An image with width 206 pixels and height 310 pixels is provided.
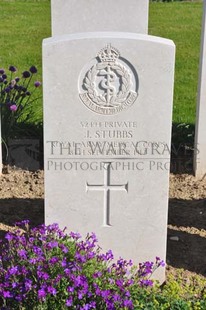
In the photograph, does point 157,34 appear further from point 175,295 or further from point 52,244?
point 52,244

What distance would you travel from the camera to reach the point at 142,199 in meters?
3.98

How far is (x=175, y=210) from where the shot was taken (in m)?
5.16

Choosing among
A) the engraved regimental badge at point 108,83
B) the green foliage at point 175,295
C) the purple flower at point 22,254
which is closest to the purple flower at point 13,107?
the engraved regimental badge at point 108,83

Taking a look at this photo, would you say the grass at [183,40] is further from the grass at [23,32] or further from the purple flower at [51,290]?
the purple flower at [51,290]

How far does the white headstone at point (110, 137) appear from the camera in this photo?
3662 mm

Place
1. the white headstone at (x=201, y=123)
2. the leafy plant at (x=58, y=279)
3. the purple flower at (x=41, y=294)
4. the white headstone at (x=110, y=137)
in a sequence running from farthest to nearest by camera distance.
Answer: the white headstone at (x=201, y=123)
the white headstone at (x=110, y=137)
the leafy plant at (x=58, y=279)
the purple flower at (x=41, y=294)

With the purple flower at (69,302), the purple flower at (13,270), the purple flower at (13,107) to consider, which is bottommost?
the purple flower at (69,302)

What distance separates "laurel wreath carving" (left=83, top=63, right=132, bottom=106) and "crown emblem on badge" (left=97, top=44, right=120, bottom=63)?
0.04 metres

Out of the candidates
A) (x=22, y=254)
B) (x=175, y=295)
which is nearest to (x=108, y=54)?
(x=22, y=254)

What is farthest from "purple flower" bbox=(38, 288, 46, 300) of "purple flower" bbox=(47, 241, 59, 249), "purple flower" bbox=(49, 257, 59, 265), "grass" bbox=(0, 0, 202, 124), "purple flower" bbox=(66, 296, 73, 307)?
"grass" bbox=(0, 0, 202, 124)

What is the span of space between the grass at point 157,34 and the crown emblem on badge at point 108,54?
3022 millimetres

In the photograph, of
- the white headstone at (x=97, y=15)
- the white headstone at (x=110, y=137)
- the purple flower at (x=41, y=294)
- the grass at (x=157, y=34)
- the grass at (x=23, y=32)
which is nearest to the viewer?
the purple flower at (x=41, y=294)

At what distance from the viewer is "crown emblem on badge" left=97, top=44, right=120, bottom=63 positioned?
3643 millimetres

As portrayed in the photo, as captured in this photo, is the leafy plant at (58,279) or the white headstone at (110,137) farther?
the white headstone at (110,137)
